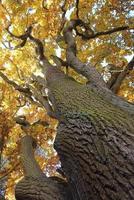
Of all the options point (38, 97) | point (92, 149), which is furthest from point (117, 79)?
point (92, 149)

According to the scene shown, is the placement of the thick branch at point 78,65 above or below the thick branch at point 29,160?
above

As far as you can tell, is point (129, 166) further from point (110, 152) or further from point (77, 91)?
point (77, 91)

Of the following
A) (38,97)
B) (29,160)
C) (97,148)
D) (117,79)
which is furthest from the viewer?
(38,97)

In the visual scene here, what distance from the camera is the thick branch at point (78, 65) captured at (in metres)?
6.15

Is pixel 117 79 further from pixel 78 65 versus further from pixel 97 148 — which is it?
pixel 97 148

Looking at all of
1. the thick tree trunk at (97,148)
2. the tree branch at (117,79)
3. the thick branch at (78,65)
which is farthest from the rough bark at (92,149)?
the tree branch at (117,79)

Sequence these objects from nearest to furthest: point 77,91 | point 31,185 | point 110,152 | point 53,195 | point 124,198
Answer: point 124,198
point 110,152
point 53,195
point 31,185
point 77,91

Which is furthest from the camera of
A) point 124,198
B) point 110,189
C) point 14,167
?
point 14,167

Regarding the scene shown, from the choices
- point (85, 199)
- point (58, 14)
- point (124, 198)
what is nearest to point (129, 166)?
point (124, 198)

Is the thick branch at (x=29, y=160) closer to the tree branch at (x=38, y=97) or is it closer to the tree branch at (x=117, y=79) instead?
the tree branch at (x=38, y=97)

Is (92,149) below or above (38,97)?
below

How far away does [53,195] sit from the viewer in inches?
165

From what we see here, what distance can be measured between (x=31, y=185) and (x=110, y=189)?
1694mm

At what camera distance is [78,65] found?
704 centimetres
